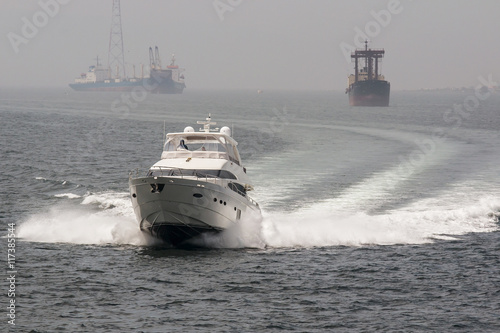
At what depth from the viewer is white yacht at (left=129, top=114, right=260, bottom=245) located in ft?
111

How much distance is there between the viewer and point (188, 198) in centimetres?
3391

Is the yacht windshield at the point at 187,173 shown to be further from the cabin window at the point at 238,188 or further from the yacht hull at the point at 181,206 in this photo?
the yacht hull at the point at 181,206

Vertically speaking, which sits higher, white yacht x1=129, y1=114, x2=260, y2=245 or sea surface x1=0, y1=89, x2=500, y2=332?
white yacht x1=129, y1=114, x2=260, y2=245

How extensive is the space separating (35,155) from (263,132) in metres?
43.3

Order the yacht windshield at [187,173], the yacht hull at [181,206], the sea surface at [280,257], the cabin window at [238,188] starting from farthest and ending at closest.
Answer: the cabin window at [238,188] < the yacht windshield at [187,173] < the yacht hull at [181,206] < the sea surface at [280,257]

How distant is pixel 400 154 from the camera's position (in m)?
76.0

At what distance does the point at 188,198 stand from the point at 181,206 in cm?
52

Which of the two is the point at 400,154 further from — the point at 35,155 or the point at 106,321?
the point at 106,321

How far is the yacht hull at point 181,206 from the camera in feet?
111

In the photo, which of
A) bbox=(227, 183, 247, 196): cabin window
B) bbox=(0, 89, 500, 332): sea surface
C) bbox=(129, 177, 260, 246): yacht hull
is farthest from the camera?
bbox=(227, 183, 247, 196): cabin window

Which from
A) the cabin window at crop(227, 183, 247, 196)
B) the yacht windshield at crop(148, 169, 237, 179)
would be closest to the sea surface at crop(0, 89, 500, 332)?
the cabin window at crop(227, 183, 247, 196)

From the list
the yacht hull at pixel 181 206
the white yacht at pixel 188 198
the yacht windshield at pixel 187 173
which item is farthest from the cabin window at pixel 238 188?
the yacht hull at pixel 181 206

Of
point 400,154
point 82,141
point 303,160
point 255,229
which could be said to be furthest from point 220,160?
point 82,141

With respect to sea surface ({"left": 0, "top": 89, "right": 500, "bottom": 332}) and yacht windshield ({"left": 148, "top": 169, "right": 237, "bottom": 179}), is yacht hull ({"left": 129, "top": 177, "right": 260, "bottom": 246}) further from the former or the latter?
sea surface ({"left": 0, "top": 89, "right": 500, "bottom": 332})
